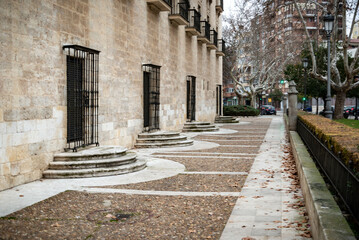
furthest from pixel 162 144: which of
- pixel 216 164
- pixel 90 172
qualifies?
pixel 90 172

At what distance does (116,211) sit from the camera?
573 centimetres

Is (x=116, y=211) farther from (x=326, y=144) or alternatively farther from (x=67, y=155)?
(x=326, y=144)

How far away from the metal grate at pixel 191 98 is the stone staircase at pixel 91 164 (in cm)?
1269

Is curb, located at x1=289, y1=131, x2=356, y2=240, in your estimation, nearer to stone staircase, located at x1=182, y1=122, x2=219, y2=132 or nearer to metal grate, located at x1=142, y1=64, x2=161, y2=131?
metal grate, located at x1=142, y1=64, x2=161, y2=131

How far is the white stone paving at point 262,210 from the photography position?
15.4ft

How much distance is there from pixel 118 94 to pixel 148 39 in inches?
148

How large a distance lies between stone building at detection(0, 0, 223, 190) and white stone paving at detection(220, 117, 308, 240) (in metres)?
4.38

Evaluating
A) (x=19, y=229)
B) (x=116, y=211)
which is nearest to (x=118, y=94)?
(x=116, y=211)

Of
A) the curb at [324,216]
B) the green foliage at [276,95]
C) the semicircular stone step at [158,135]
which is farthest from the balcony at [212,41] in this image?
the green foliage at [276,95]

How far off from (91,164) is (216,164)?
10.9 feet

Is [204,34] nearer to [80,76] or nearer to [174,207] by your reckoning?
[80,76]

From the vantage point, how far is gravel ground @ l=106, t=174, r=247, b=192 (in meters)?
7.18

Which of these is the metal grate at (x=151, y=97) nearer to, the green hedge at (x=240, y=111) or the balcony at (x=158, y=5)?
the balcony at (x=158, y=5)

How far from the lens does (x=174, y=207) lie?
5949 millimetres
